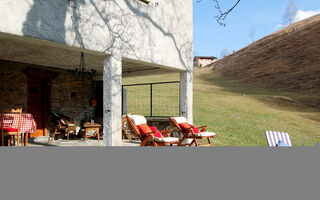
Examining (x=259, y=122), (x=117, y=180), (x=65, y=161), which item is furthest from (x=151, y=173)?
(x=259, y=122)

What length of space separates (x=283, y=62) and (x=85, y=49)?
1364 inches

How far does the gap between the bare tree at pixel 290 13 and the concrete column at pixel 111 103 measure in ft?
177

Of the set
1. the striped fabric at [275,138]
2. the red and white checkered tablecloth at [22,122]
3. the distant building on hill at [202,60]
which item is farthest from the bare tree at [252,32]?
the red and white checkered tablecloth at [22,122]

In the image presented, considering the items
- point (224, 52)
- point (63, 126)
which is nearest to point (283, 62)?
point (63, 126)

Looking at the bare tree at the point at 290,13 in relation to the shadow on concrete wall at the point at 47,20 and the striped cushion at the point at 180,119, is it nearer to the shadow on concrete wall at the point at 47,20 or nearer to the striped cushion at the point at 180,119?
the striped cushion at the point at 180,119

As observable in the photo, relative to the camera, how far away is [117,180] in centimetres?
181

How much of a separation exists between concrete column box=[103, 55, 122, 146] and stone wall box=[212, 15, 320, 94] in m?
24.5

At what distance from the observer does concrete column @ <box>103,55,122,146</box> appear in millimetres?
5191

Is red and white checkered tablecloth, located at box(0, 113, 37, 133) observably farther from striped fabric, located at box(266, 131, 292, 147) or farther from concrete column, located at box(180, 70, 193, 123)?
striped fabric, located at box(266, 131, 292, 147)

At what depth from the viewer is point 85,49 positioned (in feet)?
15.7

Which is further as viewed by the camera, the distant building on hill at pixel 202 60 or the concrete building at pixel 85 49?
the distant building on hill at pixel 202 60

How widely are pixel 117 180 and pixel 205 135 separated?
511 cm

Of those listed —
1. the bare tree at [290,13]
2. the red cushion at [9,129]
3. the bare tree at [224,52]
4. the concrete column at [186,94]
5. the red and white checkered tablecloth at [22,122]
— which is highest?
the bare tree at [290,13]

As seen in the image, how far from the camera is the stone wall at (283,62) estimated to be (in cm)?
2805
